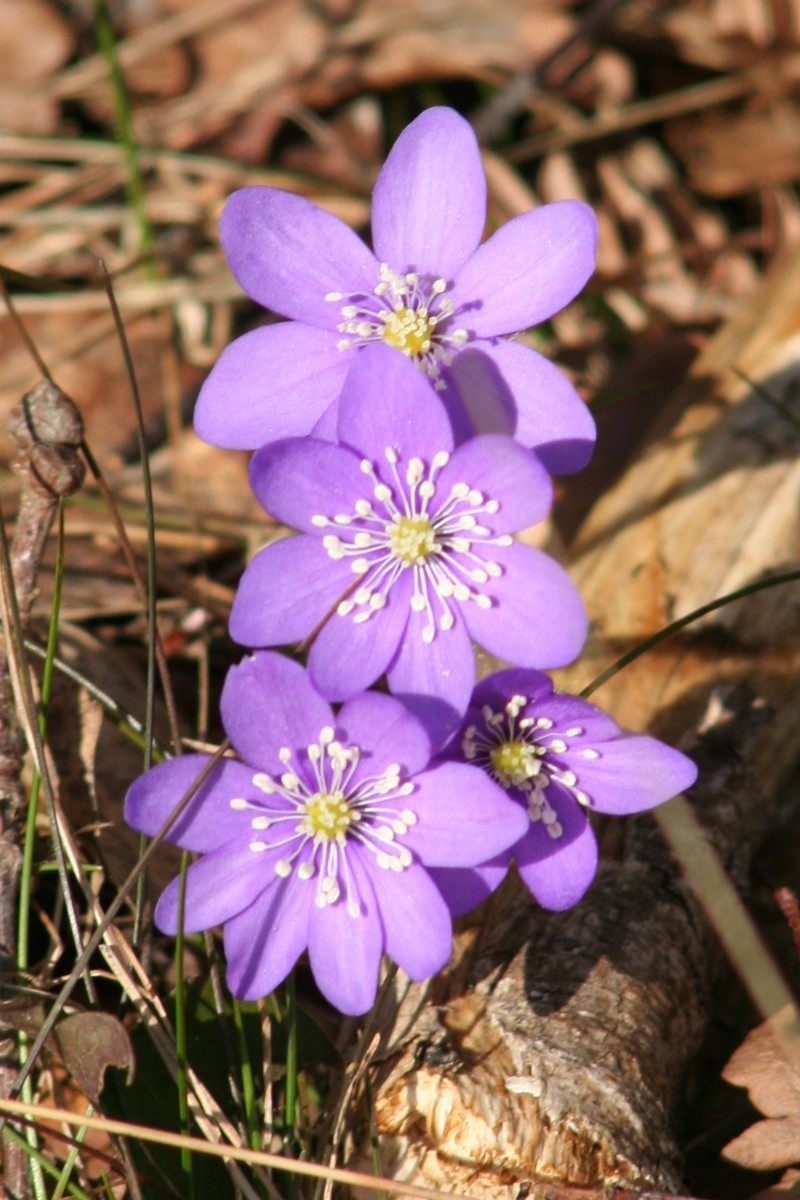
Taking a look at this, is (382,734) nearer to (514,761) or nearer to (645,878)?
(514,761)

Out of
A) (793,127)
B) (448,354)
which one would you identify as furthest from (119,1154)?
(793,127)

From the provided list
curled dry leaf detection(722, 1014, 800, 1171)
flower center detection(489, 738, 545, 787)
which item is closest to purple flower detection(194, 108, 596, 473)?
flower center detection(489, 738, 545, 787)

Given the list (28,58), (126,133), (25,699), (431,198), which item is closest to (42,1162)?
(25,699)

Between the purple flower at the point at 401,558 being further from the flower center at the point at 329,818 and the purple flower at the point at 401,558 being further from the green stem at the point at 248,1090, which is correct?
the green stem at the point at 248,1090

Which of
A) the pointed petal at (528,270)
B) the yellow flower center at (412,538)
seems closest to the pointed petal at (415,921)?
the yellow flower center at (412,538)

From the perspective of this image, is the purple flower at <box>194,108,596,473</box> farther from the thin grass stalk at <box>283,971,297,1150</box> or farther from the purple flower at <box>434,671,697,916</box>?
the thin grass stalk at <box>283,971,297,1150</box>

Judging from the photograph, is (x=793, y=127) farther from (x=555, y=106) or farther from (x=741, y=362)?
(x=741, y=362)
